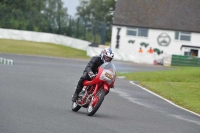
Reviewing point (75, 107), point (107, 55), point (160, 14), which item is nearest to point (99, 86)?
point (107, 55)

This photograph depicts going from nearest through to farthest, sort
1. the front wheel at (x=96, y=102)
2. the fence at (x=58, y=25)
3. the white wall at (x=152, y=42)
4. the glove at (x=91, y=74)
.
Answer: the front wheel at (x=96, y=102) → the glove at (x=91, y=74) → the fence at (x=58, y=25) → the white wall at (x=152, y=42)

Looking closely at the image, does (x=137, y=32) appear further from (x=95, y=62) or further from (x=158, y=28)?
(x=95, y=62)

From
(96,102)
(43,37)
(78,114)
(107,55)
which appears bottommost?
(78,114)

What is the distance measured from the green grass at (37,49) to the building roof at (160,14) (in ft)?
27.3

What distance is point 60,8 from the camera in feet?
419

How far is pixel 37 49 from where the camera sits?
193 feet

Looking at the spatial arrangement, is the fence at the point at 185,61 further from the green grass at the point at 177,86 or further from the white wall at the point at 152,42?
the green grass at the point at 177,86

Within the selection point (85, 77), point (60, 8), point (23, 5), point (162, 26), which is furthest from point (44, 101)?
point (60, 8)

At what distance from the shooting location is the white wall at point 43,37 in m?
65.2

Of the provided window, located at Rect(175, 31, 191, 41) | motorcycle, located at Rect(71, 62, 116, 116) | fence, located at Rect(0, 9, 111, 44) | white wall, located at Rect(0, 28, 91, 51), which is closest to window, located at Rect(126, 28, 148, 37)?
fence, located at Rect(0, 9, 111, 44)

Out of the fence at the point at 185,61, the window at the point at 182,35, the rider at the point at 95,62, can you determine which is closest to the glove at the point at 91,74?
the rider at the point at 95,62

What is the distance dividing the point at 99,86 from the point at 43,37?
53.1 metres

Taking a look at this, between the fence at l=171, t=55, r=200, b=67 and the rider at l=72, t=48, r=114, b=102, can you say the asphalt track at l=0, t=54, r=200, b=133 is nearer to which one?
the rider at l=72, t=48, r=114, b=102

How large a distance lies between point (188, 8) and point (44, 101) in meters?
55.2
